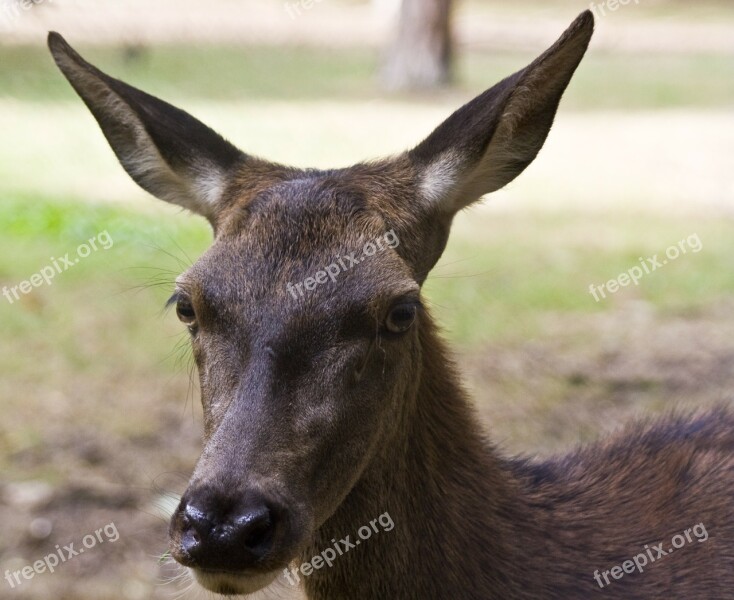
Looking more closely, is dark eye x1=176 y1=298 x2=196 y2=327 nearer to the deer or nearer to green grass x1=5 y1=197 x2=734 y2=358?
the deer

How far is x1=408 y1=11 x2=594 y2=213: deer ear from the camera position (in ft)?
13.7

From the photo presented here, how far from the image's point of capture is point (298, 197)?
419 cm

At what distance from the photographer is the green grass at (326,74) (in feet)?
49.5

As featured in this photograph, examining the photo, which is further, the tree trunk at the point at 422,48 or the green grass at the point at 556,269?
the tree trunk at the point at 422,48

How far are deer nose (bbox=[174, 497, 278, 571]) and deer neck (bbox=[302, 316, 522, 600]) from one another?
28.9 inches

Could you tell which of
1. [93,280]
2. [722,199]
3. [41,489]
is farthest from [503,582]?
[722,199]

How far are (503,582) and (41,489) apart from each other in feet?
13.6

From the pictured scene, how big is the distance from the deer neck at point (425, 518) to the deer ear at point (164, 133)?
107 cm

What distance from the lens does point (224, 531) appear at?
11.0 ft

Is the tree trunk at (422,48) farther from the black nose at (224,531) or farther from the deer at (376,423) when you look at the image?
the black nose at (224,531)

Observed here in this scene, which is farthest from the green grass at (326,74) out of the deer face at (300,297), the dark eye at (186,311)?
the dark eye at (186,311)

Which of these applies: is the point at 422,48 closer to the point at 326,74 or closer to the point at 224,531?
the point at 326,74

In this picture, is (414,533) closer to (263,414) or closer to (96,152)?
(263,414)

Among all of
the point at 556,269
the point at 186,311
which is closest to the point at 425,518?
the point at 186,311
